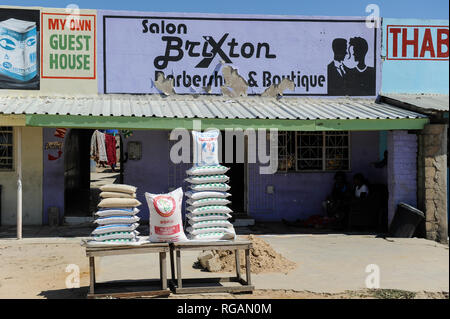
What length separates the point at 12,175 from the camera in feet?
42.4

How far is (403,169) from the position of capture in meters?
12.0

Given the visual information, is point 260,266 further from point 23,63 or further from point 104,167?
point 104,167

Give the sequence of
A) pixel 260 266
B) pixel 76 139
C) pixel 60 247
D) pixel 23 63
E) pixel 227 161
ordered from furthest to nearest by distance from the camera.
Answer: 1. pixel 76 139
2. pixel 227 161
3. pixel 23 63
4. pixel 60 247
5. pixel 260 266

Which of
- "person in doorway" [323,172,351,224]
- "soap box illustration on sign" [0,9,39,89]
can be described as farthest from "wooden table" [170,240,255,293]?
"soap box illustration on sign" [0,9,39,89]

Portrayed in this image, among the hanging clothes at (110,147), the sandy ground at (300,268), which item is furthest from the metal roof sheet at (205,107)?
the hanging clothes at (110,147)

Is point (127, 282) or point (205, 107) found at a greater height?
point (205, 107)

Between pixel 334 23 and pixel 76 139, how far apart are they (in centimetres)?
769

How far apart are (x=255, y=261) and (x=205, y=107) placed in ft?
14.9

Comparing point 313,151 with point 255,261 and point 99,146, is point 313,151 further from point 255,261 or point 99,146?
point 99,146

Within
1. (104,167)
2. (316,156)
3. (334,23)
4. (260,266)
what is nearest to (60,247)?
(260,266)

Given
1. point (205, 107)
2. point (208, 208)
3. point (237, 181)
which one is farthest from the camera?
point (237, 181)

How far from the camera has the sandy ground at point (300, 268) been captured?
23.9 ft

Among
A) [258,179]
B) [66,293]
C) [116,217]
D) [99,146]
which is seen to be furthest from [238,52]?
[99,146]

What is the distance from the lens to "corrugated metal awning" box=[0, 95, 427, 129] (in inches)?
422
